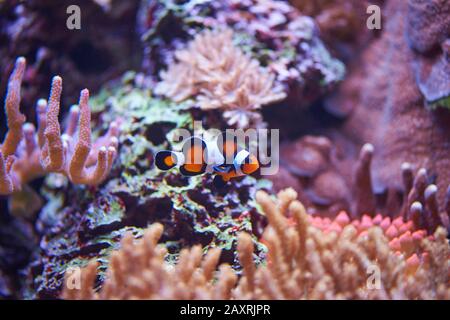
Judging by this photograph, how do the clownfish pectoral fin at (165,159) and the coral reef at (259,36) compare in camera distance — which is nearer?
the clownfish pectoral fin at (165,159)

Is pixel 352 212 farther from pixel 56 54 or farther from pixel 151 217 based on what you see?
pixel 56 54

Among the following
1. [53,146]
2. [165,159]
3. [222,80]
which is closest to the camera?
[165,159]

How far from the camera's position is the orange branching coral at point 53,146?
2.56 meters

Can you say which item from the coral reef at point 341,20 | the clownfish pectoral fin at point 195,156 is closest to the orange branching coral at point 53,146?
the clownfish pectoral fin at point 195,156

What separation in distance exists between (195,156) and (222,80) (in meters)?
0.89

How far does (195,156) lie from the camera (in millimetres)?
2426

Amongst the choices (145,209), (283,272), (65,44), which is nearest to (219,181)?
(145,209)

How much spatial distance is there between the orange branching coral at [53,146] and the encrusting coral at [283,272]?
0.85 metres

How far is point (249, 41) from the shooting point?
353cm

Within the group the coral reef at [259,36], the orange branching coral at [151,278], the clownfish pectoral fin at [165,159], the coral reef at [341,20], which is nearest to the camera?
the orange branching coral at [151,278]

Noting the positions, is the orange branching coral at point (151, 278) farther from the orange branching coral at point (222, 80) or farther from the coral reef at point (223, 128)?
the orange branching coral at point (222, 80)

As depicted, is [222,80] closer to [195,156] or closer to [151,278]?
[195,156]
